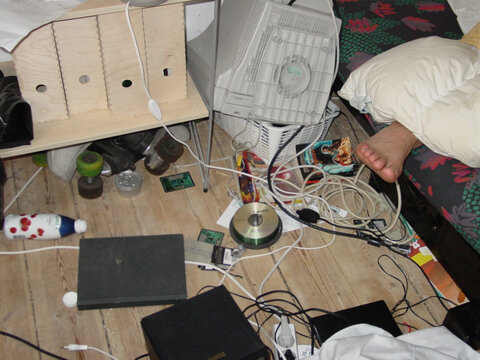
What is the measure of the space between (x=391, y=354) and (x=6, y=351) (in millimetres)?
940

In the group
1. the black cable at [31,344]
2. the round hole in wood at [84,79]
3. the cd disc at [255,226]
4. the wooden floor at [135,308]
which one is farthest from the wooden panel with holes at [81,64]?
the black cable at [31,344]

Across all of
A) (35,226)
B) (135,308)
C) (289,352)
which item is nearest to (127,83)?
(35,226)

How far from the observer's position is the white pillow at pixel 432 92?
1227 mm

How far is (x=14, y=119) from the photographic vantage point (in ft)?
4.40

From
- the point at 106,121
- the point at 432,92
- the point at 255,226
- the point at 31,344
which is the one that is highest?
the point at 432,92

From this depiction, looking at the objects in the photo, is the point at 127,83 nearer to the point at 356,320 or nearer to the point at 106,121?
the point at 106,121

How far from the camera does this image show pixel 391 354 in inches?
44.8

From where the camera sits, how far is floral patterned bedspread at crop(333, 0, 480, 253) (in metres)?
1.25

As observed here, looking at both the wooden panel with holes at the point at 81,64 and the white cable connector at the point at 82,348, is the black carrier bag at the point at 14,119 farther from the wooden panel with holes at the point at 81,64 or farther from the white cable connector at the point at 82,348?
the white cable connector at the point at 82,348

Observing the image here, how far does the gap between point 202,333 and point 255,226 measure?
0.43 meters

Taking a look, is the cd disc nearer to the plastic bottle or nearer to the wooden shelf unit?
the wooden shelf unit

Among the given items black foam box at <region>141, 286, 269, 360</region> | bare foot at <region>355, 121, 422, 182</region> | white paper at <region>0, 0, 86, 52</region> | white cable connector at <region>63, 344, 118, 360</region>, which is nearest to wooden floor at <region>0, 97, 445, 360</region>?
white cable connector at <region>63, 344, 118, 360</region>

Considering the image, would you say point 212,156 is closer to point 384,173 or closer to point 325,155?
point 325,155

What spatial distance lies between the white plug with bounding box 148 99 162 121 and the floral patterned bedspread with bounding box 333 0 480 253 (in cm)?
58
